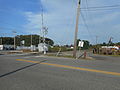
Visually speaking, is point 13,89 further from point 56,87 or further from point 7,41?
point 7,41

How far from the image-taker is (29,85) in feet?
16.4

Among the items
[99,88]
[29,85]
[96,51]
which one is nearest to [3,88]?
[29,85]

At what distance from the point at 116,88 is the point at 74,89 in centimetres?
174

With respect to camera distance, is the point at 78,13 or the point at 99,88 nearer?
the point at 99,88

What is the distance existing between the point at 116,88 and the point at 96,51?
3648cm

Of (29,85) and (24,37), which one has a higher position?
(24,37)

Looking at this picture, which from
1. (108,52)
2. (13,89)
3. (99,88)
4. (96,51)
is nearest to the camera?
(13,89)

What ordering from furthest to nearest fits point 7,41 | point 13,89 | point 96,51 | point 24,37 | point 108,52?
point 24,37
point 7,41
point 96,51
point 108,52
point 13,89

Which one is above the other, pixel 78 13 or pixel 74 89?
pixel 78 13

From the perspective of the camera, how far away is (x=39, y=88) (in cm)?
467

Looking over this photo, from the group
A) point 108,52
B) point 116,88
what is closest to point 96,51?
point 108,52

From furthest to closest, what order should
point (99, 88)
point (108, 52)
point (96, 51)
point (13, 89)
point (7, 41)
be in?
1. point (7, 41)
2. point (96, 51)
3. point (108, 52)
4. point (99, 88)
5. point (13, 89)

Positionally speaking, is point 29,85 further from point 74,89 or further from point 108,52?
point 108,52

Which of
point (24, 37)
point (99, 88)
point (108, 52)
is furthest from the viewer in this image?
point (24, 37)
